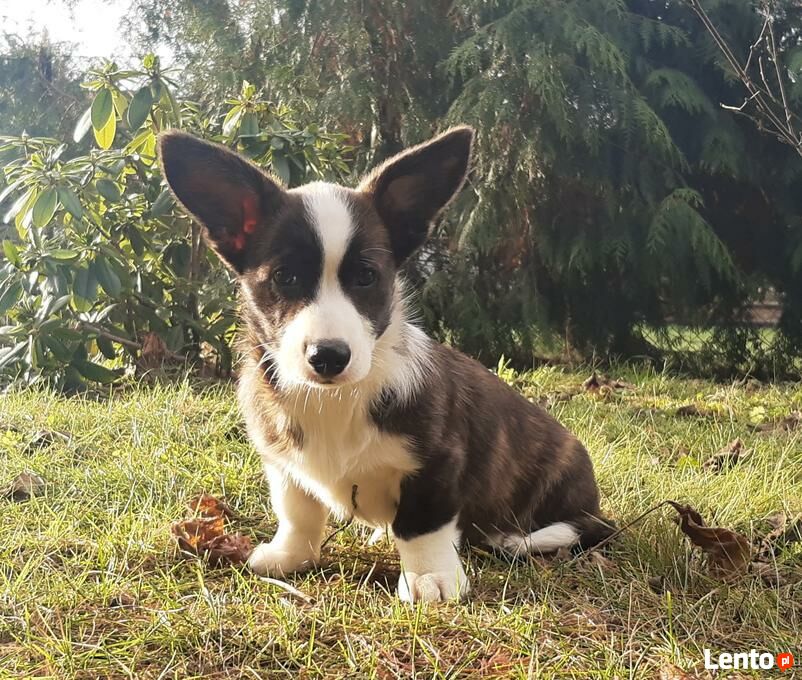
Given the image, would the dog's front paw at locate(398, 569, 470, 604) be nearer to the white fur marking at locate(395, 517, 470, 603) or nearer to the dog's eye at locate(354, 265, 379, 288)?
the white fur marking at locate(395, 517, 470, 603)

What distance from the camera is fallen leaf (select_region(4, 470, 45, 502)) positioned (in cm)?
274

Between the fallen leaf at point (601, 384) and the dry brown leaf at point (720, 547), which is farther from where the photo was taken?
the fallen leaf at point (601, 384)

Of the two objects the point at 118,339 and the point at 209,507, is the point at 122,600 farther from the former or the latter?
the point at 118,339

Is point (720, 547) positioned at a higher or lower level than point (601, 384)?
higher

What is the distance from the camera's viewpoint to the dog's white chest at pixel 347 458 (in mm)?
2127

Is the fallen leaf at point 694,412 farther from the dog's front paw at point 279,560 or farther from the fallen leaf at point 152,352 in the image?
the fallen leaf at point 152,352

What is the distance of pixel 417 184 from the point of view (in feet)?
7.51

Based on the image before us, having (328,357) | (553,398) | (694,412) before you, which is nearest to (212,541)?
(328,357)

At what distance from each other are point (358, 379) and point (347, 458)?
0.90 feet

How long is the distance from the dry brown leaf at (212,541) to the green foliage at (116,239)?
2.22 m

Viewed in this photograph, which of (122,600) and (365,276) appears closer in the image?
(122,600)

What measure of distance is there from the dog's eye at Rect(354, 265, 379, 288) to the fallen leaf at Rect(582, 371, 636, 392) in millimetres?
2972

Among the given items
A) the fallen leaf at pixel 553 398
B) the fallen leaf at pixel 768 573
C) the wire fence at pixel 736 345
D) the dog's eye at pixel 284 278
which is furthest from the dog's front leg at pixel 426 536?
the wire fence at pixel 736 345

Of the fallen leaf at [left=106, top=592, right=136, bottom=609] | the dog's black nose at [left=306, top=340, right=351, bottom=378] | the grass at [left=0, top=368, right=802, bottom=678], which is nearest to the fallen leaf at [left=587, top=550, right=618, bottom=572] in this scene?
the grass at [left=0, top=368, right=802, bottom=678]
